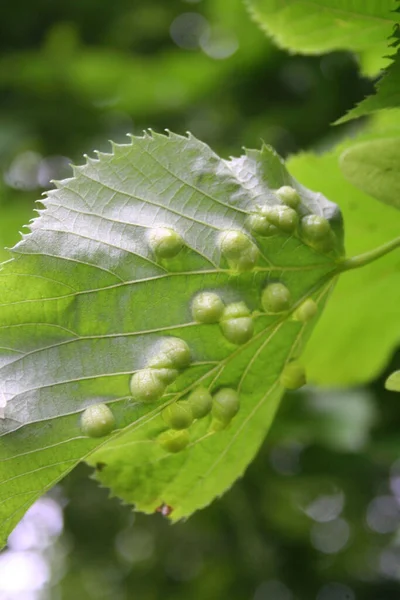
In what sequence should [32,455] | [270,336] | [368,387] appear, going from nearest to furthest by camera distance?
[32,455], [270,336], [368,387]

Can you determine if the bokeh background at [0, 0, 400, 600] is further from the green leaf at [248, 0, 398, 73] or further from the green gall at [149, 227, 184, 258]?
the green gall at [149, 227, 184, 258]

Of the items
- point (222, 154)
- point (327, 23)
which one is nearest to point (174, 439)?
point (327, 23)

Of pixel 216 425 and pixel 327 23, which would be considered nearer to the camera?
pixel 216 425

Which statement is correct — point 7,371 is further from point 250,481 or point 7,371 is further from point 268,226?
point 250,481

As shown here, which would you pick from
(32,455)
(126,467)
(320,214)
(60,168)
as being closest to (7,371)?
(32,455)

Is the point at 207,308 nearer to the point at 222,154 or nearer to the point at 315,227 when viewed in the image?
the point at 315,227

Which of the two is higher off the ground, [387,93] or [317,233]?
[387,93]

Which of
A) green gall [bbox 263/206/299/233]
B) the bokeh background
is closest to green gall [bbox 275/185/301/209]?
green gall [bbox 263/206/299/233]
